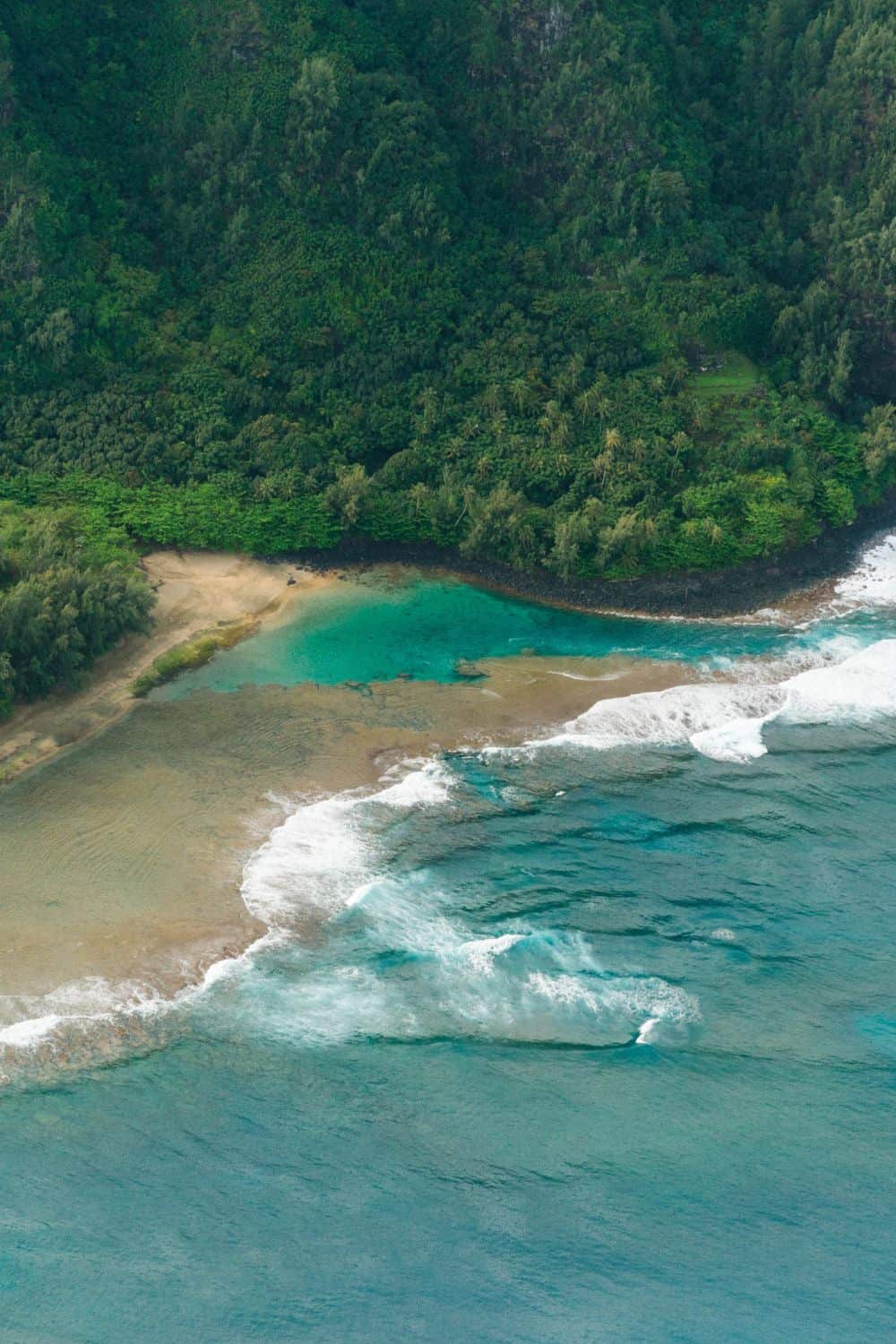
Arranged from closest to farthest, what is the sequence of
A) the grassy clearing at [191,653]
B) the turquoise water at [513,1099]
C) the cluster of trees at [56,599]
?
the turquoise water at [513,1099]
the cluster of trees at [56,599]
the grassy clearing at [191,653]

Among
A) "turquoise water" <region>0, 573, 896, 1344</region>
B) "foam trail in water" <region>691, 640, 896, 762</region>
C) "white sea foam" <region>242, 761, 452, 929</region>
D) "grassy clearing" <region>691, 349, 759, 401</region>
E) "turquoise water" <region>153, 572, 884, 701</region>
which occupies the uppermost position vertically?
"grassy clearing" <region>691, 349, 759, 401</region>

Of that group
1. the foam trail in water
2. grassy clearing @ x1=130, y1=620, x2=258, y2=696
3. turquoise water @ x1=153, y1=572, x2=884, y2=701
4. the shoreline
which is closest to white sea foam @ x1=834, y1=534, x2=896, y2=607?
turquoise water @ x1=153, y1=572, x2=884, y2=701

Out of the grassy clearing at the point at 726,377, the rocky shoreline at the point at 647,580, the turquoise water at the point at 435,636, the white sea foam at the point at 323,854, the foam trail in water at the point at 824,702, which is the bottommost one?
the white sea foam at the point at 323,854

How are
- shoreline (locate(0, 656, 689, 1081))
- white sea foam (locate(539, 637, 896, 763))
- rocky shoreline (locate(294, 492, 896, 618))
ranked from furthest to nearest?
rocky shoreline (locate(294, 492, 896, 618)), white sea foam (locate(539, 637, 896, 763)), shoreline (locate(0, 656, 689, 1081))

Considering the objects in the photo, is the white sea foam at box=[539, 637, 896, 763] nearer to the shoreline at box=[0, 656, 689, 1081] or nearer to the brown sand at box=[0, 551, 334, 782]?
the shoreline at box=[0, 656, 689, 1081]

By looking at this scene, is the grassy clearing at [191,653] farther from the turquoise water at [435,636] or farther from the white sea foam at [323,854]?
the white sea foam at [323,854]

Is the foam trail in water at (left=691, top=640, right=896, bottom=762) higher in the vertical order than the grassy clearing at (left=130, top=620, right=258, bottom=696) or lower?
lower

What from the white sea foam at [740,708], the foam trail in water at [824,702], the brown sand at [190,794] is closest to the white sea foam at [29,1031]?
the brown sand at [190,794]

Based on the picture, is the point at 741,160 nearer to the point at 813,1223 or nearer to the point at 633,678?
the point at 633,678
